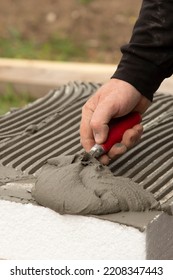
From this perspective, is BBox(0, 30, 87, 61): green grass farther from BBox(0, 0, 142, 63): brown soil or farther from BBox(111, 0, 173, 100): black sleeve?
BBox(111, 0, 173, 100): black sleeve

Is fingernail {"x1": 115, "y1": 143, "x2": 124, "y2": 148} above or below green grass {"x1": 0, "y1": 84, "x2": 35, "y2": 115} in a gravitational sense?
above

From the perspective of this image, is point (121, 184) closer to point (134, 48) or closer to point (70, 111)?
point (134, 48)

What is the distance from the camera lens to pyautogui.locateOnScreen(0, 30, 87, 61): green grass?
19.5 ft

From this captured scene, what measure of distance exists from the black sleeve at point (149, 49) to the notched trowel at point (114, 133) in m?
0.11

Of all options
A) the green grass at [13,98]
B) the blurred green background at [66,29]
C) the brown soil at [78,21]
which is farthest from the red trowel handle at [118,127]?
the brown soil at [78,21]

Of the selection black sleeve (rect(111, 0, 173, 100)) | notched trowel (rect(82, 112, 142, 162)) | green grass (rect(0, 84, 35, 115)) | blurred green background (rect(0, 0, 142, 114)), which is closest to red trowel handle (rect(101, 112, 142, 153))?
notched trowel (rect(82, 112, 142, 162))

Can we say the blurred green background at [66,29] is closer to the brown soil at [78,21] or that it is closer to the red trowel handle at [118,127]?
the brown soil at [78,21]

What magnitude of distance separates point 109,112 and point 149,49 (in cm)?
30

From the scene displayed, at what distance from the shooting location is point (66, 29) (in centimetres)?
656

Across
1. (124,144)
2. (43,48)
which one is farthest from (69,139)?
(43,48)

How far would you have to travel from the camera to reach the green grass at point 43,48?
5.95 metres

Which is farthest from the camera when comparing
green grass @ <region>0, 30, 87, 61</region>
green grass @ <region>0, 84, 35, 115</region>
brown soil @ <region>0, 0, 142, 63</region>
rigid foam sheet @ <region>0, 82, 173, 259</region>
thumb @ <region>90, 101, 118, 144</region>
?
brown soil @ <region>0, 0, 142, 63</region>

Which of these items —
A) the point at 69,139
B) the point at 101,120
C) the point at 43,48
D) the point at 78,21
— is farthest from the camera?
the point at 78,21

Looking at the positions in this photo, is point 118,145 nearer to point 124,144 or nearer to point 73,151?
point 124,144
